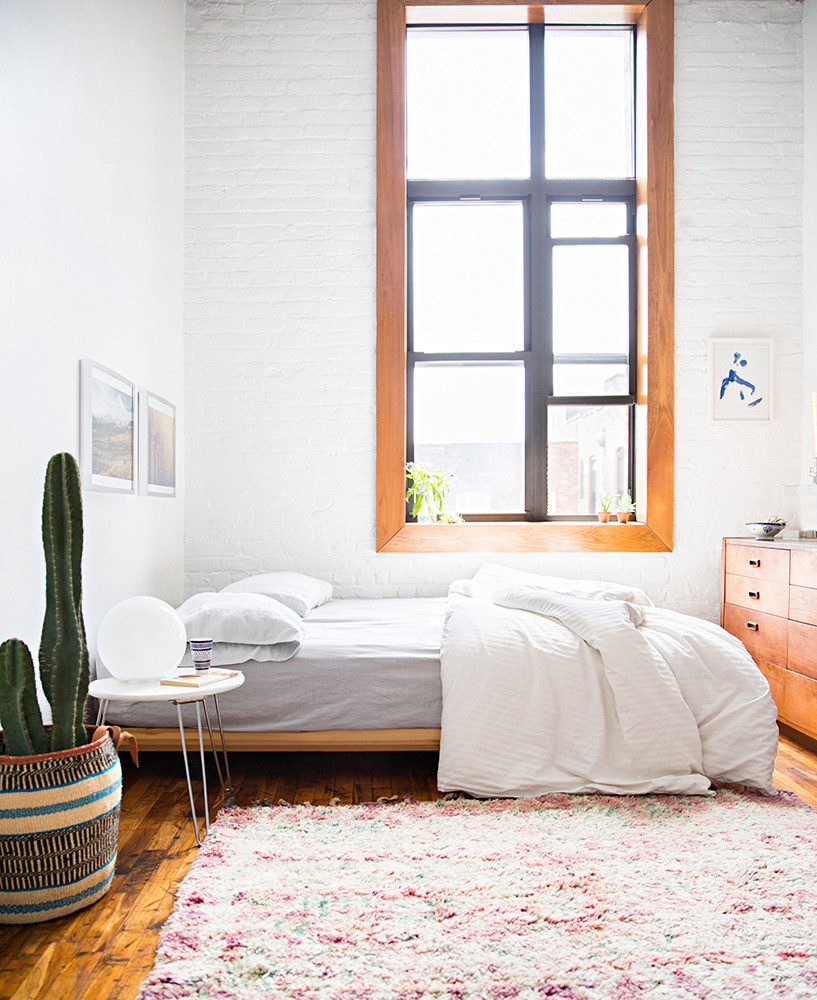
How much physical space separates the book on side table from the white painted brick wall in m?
1.68

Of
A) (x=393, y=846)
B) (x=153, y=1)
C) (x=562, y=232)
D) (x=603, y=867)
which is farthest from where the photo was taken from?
(x=562, y=232)

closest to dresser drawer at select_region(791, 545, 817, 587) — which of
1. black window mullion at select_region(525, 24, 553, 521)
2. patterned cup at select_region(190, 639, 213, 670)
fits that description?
black window mullion at select_region(525, 24, 553, 521)

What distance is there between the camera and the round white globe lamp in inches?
82.8

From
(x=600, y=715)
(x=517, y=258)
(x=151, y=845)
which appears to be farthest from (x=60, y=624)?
(x=517, y=258)

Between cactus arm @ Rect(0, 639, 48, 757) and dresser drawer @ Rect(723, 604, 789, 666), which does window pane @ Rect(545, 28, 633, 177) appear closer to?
dresser drawer @ Rect(723, 604, 789, 666)

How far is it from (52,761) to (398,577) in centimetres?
245

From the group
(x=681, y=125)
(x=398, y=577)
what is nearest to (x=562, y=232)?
(x=681, y=125)

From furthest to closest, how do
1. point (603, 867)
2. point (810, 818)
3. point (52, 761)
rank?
point (810, 818)
point (603, 867)
point (52, 761)

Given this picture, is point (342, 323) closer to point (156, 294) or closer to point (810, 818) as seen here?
point (156, 294)

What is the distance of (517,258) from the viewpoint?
426 cm

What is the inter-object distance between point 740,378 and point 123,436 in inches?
122

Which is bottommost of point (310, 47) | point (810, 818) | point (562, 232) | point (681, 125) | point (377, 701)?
Answer: point (810, 818)

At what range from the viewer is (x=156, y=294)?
3430 mm

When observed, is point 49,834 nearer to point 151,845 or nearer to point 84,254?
point 151,845
